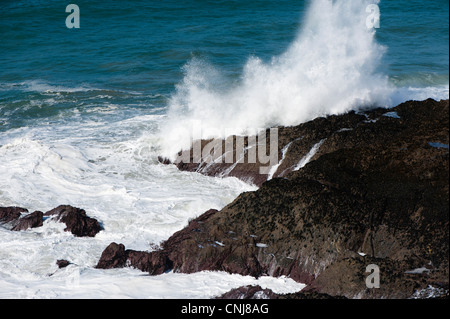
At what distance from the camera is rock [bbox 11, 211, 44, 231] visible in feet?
36.8

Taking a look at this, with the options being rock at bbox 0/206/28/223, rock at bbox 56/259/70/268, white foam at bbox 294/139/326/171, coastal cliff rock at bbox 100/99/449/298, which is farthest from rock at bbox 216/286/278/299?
rock at bbox 0/206/28/223

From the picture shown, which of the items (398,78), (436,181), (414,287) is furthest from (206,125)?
(398,78)

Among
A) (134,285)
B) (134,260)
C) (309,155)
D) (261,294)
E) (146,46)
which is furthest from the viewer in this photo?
(146,46)

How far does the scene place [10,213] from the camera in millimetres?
11703

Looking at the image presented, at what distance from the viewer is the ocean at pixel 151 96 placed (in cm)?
1039

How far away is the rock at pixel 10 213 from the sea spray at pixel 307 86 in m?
4.13

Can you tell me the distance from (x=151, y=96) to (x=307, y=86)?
7.86m

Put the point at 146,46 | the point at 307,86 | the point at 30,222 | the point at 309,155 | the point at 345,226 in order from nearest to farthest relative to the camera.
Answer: the point at 345,226, the point at 30,222, the point at 309,155, the point at 307,86, the point at 146,46

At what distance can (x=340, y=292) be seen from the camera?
8.02 m

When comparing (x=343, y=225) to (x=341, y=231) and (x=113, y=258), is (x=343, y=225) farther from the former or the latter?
(x=113, y=258)

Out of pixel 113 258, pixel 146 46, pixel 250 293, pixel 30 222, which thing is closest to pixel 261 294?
pixel 250 293

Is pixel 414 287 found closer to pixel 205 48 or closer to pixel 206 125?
pixel 206 125

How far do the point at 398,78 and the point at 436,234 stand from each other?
15.5 m

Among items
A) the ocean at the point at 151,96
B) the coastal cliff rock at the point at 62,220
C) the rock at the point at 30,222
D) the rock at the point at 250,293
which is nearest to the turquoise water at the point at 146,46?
the ocean at the point at 151,96
